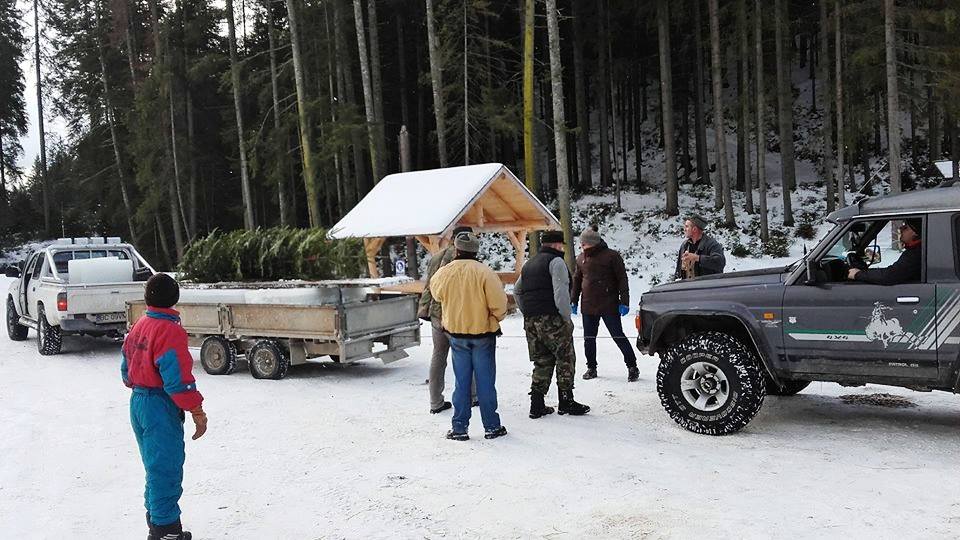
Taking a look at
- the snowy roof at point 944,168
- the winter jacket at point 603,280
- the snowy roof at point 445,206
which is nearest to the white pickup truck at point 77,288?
the snowy roof at point 445,206

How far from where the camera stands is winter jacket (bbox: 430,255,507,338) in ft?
19.5

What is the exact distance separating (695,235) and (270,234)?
21.6 ft

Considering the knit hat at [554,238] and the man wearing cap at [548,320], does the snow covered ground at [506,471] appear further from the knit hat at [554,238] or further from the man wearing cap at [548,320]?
the knit hat at [554,238]

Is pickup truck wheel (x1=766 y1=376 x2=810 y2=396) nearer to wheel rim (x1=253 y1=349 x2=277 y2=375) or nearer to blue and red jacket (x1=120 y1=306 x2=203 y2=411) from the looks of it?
blue and red jacket (x1=120 y1=306 x2=203 y2=411)

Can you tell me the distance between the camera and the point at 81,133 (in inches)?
1323

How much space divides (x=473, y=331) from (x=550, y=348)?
92 centimetres

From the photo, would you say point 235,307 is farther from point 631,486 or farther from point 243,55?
point 243,55

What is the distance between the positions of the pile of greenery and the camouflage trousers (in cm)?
Answer: 524

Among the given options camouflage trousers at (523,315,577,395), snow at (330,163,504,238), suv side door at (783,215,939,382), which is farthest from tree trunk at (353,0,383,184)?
suv side door at (783,215,939,382)

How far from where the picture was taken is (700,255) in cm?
782

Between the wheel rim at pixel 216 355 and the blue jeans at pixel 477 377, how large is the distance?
A: 4687 millimetres

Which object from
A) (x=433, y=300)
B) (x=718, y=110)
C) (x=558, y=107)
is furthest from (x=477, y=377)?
(x=718, y=110)

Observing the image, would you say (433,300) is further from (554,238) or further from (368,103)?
(368,103)

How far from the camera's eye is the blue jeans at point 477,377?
235 inches
